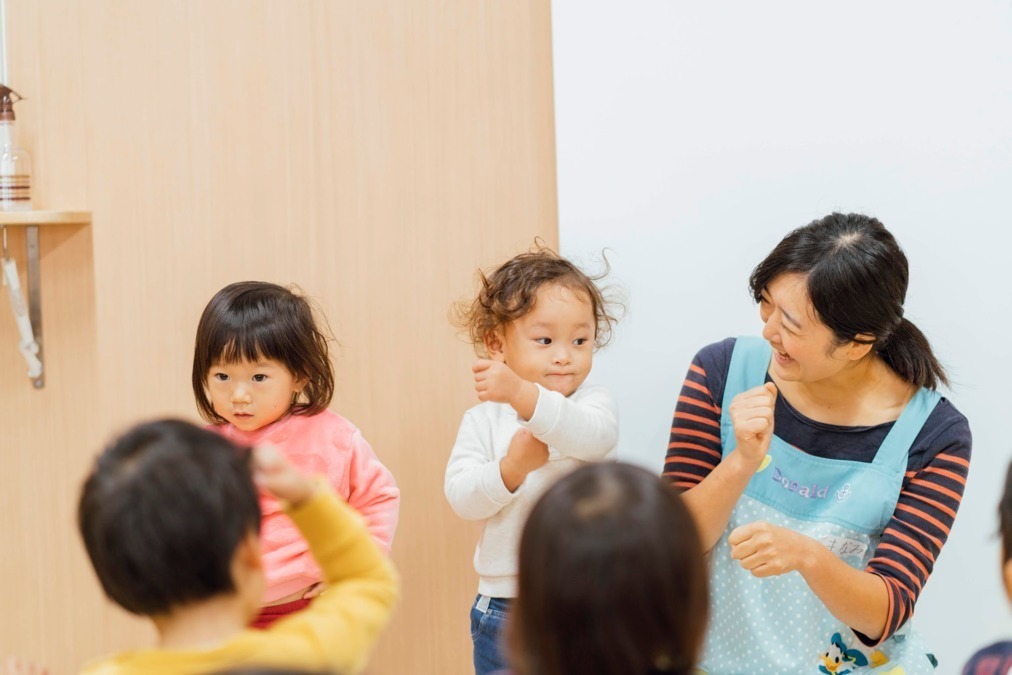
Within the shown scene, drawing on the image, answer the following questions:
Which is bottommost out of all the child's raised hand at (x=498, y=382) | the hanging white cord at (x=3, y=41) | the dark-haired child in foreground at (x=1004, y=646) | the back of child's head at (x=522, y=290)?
the dark-haired child in foreground at (x=1004, y=646)

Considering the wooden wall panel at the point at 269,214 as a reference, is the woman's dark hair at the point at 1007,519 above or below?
below

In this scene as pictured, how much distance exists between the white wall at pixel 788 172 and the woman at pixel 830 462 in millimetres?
225

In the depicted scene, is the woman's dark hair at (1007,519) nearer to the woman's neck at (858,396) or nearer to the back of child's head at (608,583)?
the back of child's head at (608,583)

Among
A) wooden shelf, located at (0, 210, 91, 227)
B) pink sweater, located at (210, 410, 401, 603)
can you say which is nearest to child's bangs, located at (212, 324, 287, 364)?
pink sweater, located at (210, 410, 401, 603)

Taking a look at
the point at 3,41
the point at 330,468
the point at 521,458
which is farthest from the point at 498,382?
the point at 3,41

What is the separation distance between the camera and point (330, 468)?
6.25 feet

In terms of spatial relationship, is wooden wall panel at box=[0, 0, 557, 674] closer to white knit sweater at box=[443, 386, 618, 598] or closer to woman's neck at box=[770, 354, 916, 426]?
white knit sweater at box=[443, 386, 618, 598]

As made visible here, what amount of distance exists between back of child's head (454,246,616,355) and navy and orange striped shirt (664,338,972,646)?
0.22 m

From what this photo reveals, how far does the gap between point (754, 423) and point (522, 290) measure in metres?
0.43

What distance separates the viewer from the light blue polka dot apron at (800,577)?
1.83 metres

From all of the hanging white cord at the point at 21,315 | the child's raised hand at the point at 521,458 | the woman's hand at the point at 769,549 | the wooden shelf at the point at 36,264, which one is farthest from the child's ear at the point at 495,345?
the hanging white cord at the point at 21,315

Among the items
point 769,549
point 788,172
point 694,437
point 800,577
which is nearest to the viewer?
point 769,549

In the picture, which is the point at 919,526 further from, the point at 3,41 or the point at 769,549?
the point at 3,41

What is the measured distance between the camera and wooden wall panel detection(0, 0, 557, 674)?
210 cm
